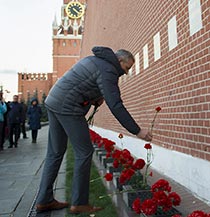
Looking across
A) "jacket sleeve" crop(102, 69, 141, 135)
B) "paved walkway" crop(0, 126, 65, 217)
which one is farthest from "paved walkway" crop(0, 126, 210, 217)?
"jacket sleeve" crop(102, 69, 141, 135)

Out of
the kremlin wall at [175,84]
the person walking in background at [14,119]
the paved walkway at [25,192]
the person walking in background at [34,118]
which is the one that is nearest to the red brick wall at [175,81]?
the kremlin wall at [175,84]

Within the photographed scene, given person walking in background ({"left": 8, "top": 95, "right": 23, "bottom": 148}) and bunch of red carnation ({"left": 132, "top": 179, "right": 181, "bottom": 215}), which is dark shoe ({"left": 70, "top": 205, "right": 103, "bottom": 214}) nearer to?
bunch of red carnation ({"left": 132, "top": 179, "right": 181, "bottom": 215})

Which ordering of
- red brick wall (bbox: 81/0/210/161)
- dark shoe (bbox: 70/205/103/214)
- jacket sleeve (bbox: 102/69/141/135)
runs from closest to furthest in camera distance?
jacket sleeve (bbox: 102/69/141/135)
dark shoe (bbox: 70/205/103/214)
red brick wall (bbox: 81/0/210/161)

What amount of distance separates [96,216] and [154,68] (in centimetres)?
277

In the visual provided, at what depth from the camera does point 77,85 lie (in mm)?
2746

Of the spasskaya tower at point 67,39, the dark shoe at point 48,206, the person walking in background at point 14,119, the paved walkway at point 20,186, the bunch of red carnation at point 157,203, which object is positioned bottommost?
the paved walkway at point 20,186

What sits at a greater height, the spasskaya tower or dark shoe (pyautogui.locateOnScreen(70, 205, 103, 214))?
the spasskaya tower

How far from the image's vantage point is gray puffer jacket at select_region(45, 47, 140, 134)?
2486 mm

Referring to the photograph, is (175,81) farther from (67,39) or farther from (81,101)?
(67,39)

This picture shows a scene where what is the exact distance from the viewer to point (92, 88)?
2729 millimetres

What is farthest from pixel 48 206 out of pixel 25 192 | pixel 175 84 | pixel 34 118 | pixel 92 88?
pixel 34 118

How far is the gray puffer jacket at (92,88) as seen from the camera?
2486mm

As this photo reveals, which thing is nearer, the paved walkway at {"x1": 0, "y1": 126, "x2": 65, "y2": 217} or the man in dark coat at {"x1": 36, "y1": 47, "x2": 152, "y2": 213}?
the man in dark coat at {"x1": 36, "y1": 47, "x2": 152, "y2": 213}

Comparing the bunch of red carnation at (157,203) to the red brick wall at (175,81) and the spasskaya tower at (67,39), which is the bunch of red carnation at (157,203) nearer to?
the red brick wall at (175,81)
